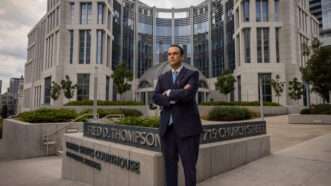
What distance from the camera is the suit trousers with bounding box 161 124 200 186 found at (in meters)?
2.46

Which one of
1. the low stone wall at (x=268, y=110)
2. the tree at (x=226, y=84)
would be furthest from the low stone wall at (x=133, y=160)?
the tree at (x=226, y=84)

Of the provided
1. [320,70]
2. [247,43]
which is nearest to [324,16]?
[247,43]

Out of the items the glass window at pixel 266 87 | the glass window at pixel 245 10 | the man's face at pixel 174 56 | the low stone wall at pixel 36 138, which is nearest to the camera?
the man's face at pixel 174 56

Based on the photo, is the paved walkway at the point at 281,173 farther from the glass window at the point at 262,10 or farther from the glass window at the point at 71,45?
the glass window at the point at 71,45

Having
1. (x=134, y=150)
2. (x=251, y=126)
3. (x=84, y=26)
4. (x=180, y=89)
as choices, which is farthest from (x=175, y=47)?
(x=84, y=26)

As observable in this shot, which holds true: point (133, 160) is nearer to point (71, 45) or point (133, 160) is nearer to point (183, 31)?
point (71, 45)

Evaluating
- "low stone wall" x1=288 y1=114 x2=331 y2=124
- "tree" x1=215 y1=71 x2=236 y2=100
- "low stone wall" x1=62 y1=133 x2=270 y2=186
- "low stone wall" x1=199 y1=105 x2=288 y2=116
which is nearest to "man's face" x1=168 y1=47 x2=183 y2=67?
"low stone wall" x1=62 y1=133 x2=270 y2=186

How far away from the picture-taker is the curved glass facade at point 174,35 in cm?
4075

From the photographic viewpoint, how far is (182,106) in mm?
2514

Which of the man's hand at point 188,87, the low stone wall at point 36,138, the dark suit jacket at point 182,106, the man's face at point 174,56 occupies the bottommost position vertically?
the low stone wall at point 36,138

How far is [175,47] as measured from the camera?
272 cm

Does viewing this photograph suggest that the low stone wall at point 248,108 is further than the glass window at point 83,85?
No

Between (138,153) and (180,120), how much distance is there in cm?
126

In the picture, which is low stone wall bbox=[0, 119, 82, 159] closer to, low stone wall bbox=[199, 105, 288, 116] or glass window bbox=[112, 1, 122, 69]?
low stone wall bbox=[199, 105, 288, 116]
